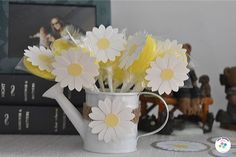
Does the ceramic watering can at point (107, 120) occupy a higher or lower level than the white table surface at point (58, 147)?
higher

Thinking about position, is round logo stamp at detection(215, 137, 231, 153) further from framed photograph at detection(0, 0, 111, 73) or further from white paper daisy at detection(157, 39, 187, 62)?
framed photograph at detection(0, 0, 111, 73)

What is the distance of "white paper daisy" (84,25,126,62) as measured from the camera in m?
0.77

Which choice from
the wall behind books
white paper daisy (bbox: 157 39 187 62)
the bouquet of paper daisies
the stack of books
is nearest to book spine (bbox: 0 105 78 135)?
the stack of books

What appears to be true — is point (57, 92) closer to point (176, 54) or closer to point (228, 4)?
point (176, 54)

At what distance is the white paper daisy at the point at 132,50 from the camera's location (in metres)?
0.76

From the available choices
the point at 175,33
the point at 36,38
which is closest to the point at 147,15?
the point at 175,33

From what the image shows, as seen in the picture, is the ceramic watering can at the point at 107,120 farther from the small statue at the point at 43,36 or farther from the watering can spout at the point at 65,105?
the small statue at the point at 43,36

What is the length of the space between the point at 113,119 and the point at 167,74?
0.36 feet

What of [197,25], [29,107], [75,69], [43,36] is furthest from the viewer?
[197,25]

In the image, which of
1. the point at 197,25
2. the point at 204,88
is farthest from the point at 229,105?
the point at 197,25

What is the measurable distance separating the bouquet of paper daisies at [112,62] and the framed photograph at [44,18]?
0.21 metres

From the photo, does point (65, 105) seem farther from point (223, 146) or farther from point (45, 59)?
point (223, 146)

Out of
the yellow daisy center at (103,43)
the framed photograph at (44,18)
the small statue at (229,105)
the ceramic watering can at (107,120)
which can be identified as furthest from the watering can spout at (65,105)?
the small statue at (229,105)

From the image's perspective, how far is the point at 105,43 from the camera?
30.5 inches
